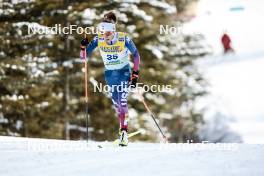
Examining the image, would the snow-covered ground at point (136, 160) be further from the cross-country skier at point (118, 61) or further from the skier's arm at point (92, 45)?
the skier's arm at point (92, 45)

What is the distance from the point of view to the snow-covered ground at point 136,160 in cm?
807

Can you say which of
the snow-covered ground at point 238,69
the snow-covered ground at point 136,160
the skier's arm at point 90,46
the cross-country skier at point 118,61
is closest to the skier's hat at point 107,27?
the cross-country skier at point 118,61

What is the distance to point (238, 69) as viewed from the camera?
101 metres

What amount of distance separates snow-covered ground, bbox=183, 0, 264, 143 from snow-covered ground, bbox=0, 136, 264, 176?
4246cm

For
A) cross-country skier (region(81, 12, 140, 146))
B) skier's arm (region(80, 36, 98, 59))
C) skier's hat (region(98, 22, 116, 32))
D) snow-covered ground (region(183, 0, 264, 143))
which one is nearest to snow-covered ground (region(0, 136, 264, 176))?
cross-country skier (region(81, 12, 140, 146))

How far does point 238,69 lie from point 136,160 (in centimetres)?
9390

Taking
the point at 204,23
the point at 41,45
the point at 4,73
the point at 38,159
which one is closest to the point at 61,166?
the point at 38,159

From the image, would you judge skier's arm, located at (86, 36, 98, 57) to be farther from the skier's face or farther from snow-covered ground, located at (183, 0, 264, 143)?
snow-covered ground, located at (183, 0, 264, 143)

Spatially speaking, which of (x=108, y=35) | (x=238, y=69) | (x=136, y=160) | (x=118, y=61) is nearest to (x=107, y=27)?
(x=108, y=35)

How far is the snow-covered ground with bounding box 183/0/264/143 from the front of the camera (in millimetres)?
66000

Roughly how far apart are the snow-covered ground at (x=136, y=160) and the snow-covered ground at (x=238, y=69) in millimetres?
42457

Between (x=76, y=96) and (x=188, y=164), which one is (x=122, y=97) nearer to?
(x=188, y=164)

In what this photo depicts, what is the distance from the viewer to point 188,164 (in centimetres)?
841

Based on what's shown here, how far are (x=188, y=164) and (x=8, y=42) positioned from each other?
46.3ft
